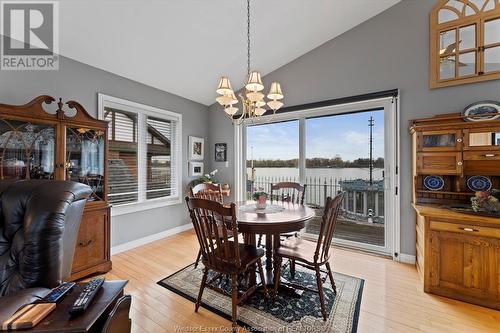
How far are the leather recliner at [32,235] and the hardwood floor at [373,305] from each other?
0.92 meters

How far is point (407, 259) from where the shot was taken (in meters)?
2.88

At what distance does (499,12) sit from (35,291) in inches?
178

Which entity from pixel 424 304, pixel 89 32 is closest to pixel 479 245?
pixel 424 304

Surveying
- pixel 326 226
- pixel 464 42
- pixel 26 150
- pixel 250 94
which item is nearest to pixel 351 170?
pixel 326 226

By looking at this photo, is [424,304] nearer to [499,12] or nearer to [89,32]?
[499,12]

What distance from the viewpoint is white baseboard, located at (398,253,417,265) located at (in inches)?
112

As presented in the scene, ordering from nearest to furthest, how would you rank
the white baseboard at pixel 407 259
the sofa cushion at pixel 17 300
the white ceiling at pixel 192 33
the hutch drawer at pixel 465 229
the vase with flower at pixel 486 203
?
the sofa cushion at pixel 17 300 < the hutch drawer at pixel 465 229 < the vase with flower at pixel 486 203 < the white ceiling at pixel 192 33 < the white baseboard at pixel 407 259

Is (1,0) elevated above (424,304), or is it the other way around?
(1,0)

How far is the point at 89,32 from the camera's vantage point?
2430 mm

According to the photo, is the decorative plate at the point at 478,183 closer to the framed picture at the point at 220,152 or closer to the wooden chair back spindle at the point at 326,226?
the wooden chair back spindle at the point at 326,226

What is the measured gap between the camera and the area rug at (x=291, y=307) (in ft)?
5.82

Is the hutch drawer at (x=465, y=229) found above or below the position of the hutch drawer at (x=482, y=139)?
below

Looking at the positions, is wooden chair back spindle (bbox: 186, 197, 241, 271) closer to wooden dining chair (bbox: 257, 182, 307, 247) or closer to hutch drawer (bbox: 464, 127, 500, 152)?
wooden dining chair (bbox: 257, 182, 307, 247)

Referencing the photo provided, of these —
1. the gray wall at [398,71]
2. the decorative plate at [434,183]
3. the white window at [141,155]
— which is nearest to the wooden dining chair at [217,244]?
the white window at [141,155]
